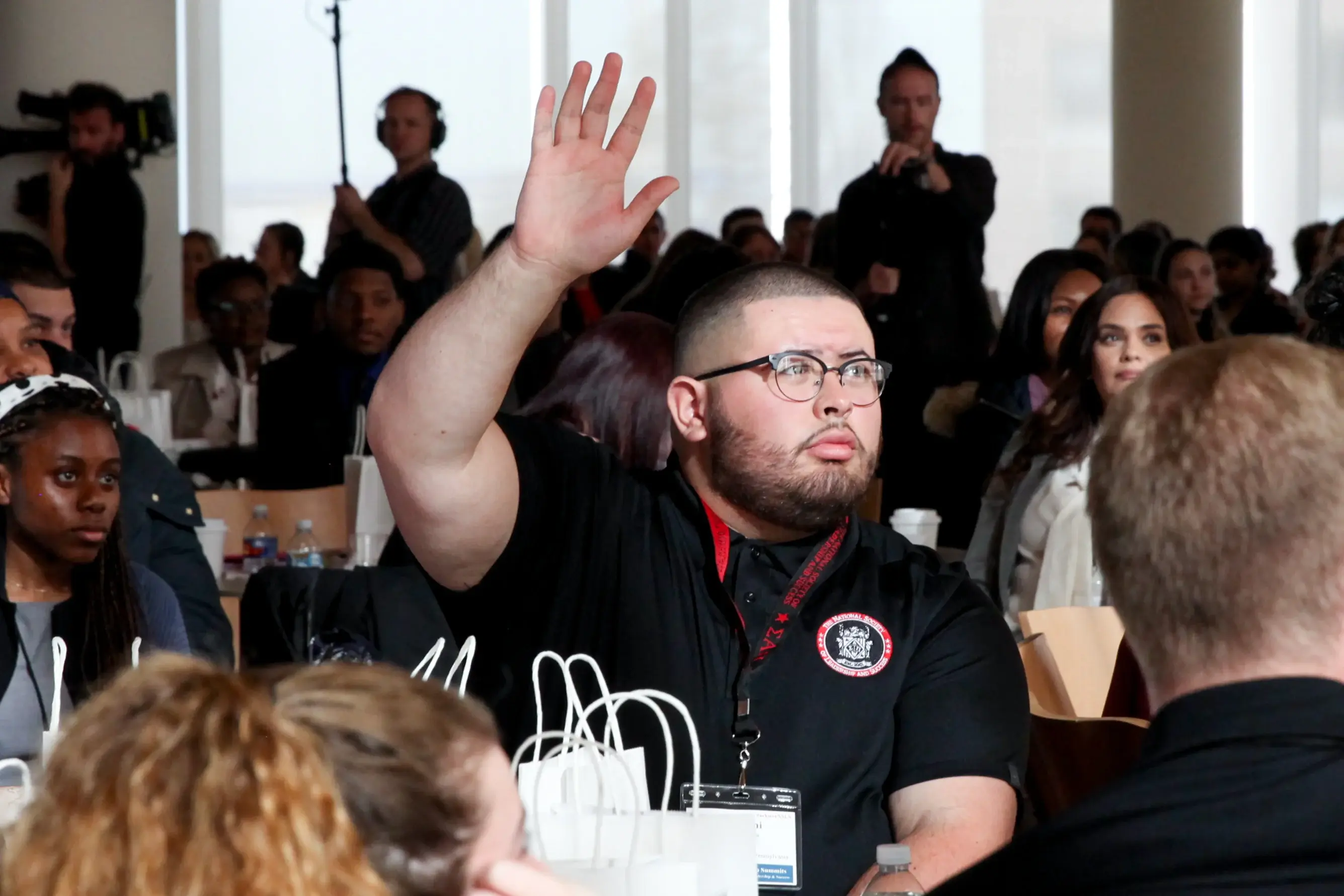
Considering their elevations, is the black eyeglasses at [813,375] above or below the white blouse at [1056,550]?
above

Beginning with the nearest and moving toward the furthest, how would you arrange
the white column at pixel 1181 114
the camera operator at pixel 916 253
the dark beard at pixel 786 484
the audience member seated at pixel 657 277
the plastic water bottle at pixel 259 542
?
1. the dark beard at pixel 786 484
2. the plastic water bottle at pixel 259 542
3. the audience member seated at pixel 657 277
4. the camera operator at pixel 916 253
5. the white column at pixel 1181 114

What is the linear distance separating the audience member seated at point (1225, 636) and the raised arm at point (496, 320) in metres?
0.74

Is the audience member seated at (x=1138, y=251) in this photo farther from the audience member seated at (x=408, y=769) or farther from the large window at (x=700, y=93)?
the audience member seated at (x=408, y=769)

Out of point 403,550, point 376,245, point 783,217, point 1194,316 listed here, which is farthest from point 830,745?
point 783,217

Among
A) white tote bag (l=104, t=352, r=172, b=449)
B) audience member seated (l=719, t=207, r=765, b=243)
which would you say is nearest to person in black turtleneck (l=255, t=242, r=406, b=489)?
white tote bag (l=104, t=352, r=172, b=449)

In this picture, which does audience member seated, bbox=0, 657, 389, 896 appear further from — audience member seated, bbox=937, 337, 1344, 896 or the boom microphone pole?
the boom microphone pole

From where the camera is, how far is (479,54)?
924 centimetres

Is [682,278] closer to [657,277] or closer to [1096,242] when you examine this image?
[657,277]

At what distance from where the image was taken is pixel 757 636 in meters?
1.96

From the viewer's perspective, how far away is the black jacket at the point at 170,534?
3.35m

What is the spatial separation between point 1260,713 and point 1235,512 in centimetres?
12

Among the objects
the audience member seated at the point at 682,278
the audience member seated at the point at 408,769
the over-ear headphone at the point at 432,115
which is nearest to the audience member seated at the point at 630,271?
the over-ear headphone at the point at 432,115

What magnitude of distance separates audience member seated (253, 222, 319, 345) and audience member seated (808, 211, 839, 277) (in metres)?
2.05

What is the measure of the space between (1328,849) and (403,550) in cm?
237
